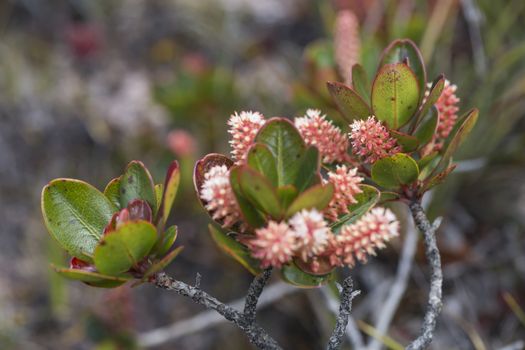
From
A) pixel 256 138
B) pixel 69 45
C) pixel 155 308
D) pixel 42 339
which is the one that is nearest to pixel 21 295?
pixel 42 339

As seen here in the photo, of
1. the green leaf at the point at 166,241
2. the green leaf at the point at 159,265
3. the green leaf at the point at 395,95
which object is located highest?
the green leaf at the point at 395,95

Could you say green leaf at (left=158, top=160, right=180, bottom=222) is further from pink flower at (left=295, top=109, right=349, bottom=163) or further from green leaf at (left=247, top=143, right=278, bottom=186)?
pink flower at (left=295, top=109, right=349, bottom=163)

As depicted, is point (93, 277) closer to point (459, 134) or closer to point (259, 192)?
point (259, 192)

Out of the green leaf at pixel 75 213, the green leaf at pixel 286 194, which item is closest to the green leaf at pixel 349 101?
the green leaf at pixel 286 194

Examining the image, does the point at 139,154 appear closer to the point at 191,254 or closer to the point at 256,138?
the point at 191,254

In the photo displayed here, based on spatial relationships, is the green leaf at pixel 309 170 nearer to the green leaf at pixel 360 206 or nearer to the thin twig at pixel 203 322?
the green leaf at pixel 360 206

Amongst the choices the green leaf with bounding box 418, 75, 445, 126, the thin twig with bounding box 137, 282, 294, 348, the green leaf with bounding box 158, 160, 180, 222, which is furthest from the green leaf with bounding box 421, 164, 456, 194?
the thin twig with bounding box 137, 282, 294, 348
